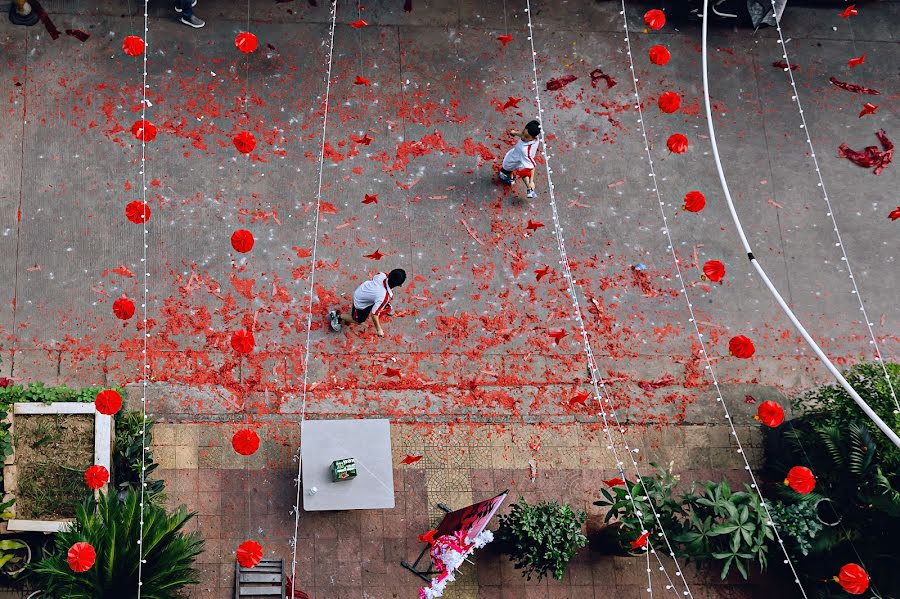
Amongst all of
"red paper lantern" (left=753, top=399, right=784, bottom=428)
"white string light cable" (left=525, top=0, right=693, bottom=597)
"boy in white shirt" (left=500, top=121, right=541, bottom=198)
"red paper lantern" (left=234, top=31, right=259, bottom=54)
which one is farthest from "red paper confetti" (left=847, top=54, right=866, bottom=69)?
"red paper lantern" (left=234, top=31, right=259, bottom=54)

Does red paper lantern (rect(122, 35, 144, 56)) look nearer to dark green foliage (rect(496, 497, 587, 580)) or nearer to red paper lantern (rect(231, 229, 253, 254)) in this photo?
red paper lantern (rect(231, 229, 253, 254))

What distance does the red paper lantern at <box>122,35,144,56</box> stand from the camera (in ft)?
37.6

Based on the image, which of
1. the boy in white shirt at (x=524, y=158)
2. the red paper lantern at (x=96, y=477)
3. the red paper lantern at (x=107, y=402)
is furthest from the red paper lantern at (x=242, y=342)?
the boy in white shirt at (x=524, y=158)

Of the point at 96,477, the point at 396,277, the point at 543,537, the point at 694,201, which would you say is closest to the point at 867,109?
the point at 694,201

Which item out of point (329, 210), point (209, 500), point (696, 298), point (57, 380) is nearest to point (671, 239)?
point (696, 298)

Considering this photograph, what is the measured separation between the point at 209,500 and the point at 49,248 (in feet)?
11.5

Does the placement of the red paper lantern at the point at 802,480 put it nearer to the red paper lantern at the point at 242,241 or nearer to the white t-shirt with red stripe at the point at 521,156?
the white t-shirt with red stripe at the point at 521,156

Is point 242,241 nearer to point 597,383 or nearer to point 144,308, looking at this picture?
point 144,308

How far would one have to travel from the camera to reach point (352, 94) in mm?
12250

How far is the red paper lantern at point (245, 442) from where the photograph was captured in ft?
31.7

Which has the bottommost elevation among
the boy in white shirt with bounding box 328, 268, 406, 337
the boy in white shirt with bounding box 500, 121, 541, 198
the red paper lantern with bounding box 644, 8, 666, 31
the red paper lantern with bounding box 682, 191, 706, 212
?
the boy in white shirt with bounding box 328, 268, 406, 337

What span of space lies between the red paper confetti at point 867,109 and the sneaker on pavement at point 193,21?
29.3ft

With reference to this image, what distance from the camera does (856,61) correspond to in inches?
520

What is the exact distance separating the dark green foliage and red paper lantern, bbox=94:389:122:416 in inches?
164
